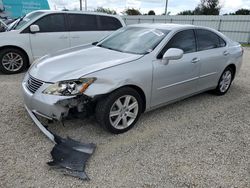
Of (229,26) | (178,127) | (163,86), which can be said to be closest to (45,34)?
(163,86)

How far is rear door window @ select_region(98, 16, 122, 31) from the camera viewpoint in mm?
6867

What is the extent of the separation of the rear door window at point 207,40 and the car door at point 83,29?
11.9 ft

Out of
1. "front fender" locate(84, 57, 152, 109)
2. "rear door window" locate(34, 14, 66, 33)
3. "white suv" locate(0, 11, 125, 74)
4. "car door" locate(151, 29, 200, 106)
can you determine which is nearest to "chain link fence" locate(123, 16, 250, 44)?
"white suv" locate(0, 11, 125, 74)

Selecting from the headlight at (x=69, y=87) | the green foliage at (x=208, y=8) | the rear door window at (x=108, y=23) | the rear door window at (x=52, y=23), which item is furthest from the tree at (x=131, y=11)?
the headlight at (x=69, y=87)

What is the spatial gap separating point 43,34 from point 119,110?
419 cm

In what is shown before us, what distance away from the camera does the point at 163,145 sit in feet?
9.38

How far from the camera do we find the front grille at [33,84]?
9.17ft

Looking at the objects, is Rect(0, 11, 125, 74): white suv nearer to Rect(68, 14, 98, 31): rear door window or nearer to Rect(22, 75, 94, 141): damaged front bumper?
Rect(68, 14, 98, 31): rear door window

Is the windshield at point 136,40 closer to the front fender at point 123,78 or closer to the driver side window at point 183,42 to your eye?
the driver side window at point 183,42

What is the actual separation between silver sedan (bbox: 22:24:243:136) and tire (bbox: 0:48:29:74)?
2.92 metres

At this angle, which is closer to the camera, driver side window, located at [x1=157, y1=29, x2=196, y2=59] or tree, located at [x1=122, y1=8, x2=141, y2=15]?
driver side window, located at [x1=157, y1=29, x2=196, y2=59]

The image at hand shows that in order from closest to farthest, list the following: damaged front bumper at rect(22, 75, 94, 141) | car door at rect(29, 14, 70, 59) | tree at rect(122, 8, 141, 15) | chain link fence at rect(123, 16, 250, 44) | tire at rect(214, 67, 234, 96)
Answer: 1. damaged front bumper at rect(22, 75, 94, 141)
2. tire at rect(214, 67, 234, 96)
3. car door at rect(29, 14, 70, 59)
4. chain link fence at rect(123, 16, 250, 44)
5. tree at rect(122, 8, 141, 15)

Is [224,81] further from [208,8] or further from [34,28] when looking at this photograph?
[208,8]

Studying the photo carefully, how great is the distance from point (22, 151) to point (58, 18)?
463 cm
